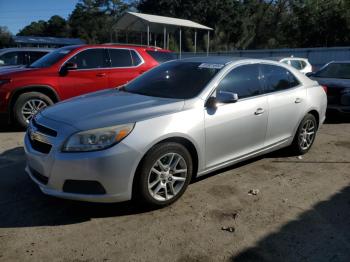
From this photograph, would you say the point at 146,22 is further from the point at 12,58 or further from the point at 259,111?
the point at 259,111

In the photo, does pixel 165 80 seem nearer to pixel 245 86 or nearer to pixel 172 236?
pixel 245 86

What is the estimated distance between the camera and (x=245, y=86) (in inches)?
187

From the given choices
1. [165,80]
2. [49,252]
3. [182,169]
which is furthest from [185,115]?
[49,252]

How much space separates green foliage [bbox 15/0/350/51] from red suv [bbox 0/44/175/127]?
2114 centimetres

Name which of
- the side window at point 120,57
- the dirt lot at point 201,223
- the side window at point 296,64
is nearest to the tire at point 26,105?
the side window at point 120,57

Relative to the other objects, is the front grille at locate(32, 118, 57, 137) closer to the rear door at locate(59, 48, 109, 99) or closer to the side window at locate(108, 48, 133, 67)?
the rear door at locate(59, 48, 109, 99)

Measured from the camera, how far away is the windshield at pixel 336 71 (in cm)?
941

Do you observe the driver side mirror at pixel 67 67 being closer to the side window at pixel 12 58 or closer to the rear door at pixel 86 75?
the rear door at pixel 86 75

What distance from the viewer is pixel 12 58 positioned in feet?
38.3

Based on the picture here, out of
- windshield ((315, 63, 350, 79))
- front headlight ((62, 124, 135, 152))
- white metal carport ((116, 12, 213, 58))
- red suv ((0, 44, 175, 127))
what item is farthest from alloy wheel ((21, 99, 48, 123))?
white metal carport ((116, 12, 213, 58))

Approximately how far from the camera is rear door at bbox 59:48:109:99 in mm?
7629

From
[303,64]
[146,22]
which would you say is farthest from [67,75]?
[146,22]

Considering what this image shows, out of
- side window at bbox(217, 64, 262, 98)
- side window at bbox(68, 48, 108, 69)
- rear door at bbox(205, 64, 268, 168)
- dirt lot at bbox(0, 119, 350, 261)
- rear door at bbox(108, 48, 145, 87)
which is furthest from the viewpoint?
rear door at bbox(108, 48, 145, 87)

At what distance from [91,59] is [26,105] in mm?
1652
